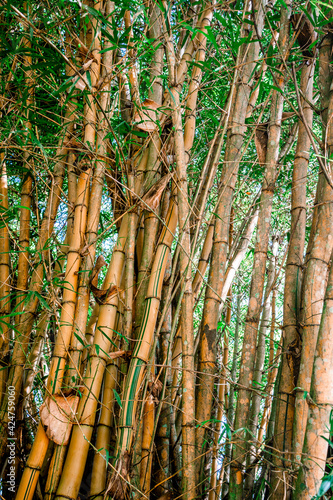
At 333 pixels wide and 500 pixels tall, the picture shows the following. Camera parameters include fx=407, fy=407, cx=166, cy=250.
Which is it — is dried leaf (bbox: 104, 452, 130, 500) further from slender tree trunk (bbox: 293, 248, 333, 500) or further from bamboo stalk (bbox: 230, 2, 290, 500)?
slender tree trunk (bbox: 293, 248, 333, 500)

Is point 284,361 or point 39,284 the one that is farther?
point 39,284

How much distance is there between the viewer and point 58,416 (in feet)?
4.62

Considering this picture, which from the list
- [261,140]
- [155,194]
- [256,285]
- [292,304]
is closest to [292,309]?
[292,304]

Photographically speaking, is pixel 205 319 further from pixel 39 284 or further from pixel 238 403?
pixel 39 284

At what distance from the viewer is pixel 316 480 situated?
1.10 metres

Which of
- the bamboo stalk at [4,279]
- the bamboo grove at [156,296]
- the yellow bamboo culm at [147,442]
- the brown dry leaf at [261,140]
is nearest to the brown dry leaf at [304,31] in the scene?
the bamboo grove at [156,296]

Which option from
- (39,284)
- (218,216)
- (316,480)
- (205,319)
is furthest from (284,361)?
(39,284)

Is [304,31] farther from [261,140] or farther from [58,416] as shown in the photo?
[58,416]

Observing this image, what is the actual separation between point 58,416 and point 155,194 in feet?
2.93

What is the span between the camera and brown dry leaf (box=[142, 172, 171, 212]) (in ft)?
5.36

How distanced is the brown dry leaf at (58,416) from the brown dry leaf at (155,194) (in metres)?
0.78

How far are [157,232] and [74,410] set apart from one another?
770mm

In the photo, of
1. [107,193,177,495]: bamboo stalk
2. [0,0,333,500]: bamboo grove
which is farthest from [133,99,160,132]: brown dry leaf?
[107,193,177,495]: bamboo stalk

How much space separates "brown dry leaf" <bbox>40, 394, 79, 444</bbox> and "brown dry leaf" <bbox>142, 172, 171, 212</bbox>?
783mm
